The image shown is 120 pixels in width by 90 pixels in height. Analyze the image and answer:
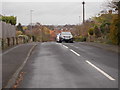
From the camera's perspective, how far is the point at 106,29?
3984 centimetres

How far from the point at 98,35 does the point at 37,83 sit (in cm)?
3839

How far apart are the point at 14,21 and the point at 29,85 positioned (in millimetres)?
32175

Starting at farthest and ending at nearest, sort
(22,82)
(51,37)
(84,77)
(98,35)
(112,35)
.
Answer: (51,37) → (98,35) → (112,35) → (84,77) → (22,82)

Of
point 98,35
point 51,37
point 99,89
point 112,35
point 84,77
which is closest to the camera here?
point 99,89

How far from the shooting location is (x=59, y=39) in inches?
1908

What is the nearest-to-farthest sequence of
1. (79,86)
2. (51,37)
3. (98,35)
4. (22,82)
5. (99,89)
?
(99,89) < (79,86) < (22,82) < (98,35) < (51,37)

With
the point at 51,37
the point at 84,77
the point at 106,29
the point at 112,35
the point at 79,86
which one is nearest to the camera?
the point at 79,86

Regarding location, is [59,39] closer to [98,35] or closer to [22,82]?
[98,35]

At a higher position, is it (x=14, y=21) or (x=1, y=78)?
(x=14, y=21)

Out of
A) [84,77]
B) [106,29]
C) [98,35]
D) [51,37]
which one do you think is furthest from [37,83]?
[51,37]

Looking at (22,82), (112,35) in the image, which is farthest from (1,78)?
(112,35)

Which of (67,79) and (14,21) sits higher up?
(14,21)

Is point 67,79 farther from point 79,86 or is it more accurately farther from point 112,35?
point 112,35

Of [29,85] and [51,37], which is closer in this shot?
[29,85]
